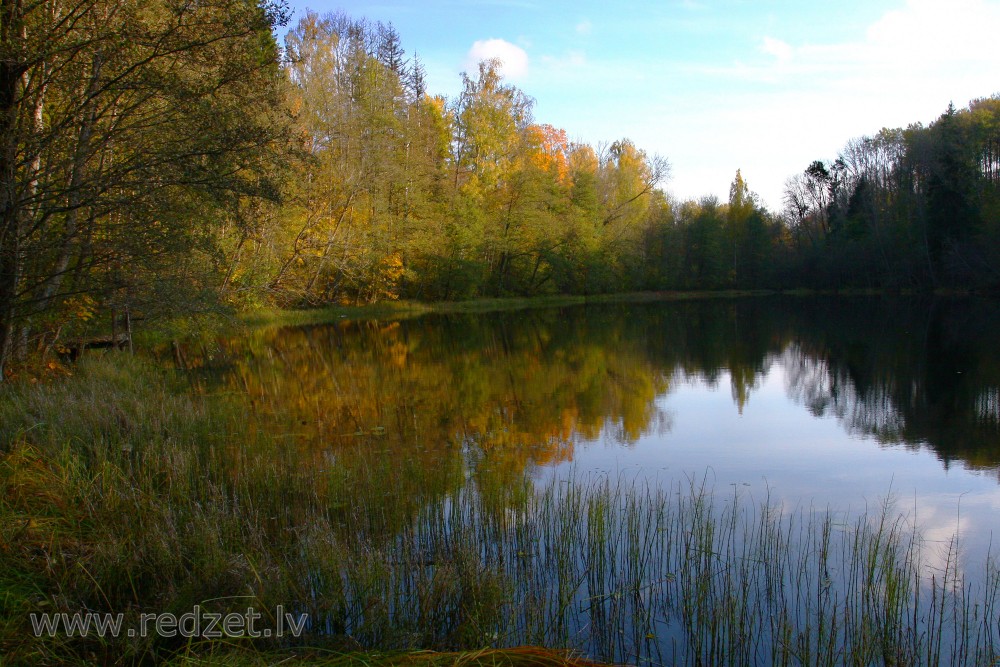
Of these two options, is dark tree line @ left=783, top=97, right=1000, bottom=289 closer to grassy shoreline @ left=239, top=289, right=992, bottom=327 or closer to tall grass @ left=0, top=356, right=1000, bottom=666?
grassy shoreline @ left=239, top=289, right=992, bottom=327

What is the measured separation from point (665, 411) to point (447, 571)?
358 inches

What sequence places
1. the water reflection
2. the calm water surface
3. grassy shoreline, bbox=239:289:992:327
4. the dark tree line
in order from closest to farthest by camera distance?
the calm water surface, the water reflection, grassy shoreline, bbox=239:289:992:327, the dark tree line

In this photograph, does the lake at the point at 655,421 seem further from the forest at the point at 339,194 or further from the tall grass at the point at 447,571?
the forest at the point at 339,194

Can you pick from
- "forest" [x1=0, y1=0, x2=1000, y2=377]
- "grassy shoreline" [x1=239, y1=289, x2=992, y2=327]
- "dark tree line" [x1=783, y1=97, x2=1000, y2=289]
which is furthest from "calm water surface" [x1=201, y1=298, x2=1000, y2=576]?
"dark tree line" [x1=783, y1=97, x2=1000, y2=289]

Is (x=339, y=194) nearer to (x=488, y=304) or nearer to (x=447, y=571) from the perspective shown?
(x=488, y=304)

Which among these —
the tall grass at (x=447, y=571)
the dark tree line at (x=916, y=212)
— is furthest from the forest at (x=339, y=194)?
the tall grass at (x=447, y=571)

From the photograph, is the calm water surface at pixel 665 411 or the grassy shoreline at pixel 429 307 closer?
the calm water surface at pixel 665 411

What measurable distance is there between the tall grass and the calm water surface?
83 centimetres

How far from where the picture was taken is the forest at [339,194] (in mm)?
8469

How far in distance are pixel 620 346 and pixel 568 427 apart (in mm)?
12611

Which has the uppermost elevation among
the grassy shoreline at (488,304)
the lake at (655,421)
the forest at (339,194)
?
the forest at (339,194)

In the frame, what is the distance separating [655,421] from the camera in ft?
39.8

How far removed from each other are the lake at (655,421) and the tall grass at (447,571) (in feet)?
0.43

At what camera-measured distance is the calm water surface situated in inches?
322
